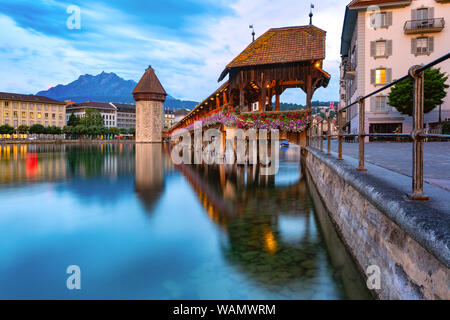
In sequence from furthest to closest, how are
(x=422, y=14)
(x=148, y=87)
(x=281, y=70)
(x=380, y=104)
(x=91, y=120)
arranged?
(x=91, y=120) < (x=148, y=87) < (x=380, y=104) < (x=422, y=14) < (x=281, y=70)

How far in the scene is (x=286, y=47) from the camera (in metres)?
16.4

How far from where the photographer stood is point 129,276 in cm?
387

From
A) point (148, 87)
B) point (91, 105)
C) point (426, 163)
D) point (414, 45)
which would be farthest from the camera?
point (91, 105)

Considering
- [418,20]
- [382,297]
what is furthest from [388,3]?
[382,297]

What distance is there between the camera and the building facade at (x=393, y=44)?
27344mm

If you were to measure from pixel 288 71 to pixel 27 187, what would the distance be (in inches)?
460

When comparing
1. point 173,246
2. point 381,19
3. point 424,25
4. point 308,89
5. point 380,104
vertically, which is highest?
point 381,19

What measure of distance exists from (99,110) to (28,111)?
29.7 metres

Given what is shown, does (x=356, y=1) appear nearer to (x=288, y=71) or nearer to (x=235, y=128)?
(x=288, y=71)

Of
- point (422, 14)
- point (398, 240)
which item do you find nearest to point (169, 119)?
point (422, 14)

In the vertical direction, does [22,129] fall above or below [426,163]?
above

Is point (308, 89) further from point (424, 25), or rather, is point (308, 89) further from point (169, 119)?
point (169, 119)

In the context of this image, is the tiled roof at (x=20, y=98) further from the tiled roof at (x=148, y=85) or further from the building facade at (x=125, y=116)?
the tiled roof at (x=148, y=85)

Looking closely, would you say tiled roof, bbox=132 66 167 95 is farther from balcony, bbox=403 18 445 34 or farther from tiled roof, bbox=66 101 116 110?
tiled roof, bbox=66 101 116 110
